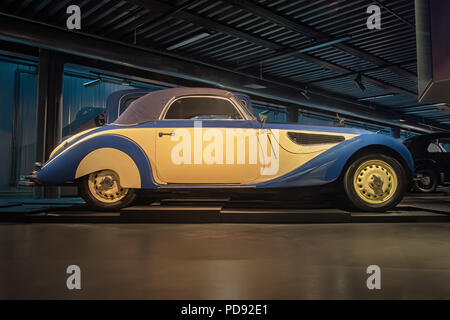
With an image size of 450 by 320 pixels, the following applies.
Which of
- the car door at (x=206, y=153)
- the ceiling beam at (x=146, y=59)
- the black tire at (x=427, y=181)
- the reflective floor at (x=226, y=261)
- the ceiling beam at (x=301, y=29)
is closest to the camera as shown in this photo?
the reflective floor at (x=226, y=261)

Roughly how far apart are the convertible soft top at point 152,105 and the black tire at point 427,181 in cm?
696

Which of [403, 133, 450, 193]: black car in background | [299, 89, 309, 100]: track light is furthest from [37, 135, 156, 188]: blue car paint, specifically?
[299, 89, 309, 100]: track light

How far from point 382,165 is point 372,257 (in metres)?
2.01

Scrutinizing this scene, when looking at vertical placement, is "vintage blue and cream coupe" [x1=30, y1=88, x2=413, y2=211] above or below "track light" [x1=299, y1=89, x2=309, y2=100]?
below

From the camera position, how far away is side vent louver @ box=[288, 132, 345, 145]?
13.6ft

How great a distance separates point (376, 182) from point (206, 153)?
1978 millimetres

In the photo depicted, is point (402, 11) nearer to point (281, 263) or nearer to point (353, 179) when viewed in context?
point (353, 179)

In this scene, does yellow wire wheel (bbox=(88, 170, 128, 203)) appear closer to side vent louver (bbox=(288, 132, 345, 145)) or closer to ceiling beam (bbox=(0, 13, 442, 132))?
side vent louver (bbox=(288, 132, 345, 145))

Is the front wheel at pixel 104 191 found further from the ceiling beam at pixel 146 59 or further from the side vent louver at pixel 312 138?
the ceiling beam at pixel 146 59

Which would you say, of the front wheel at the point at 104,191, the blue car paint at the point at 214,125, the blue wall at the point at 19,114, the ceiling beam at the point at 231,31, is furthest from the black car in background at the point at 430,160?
the blue wall at the point at 19,114

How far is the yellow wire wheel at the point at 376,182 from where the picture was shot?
4.09 meters

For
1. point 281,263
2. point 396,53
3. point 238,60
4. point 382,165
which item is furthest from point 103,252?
point 396,53

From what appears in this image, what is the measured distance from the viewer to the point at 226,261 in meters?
2.28

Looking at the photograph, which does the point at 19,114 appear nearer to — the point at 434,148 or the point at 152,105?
the point at 152,105
